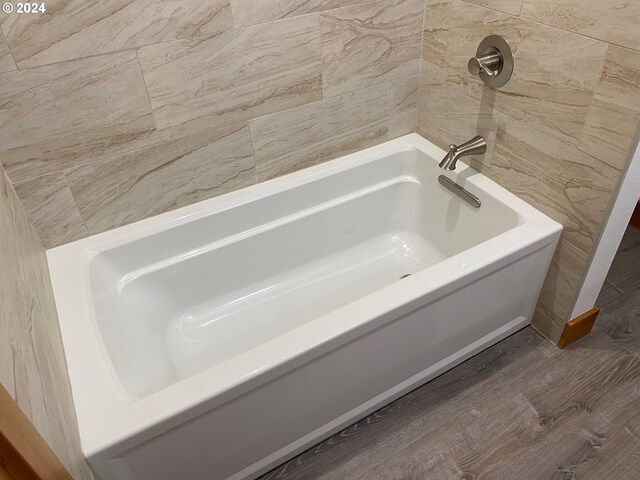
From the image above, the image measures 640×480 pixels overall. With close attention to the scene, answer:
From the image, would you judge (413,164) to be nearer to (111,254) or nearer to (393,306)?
(393,306)

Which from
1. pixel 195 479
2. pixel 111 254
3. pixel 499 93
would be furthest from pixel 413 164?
pixel 195 479

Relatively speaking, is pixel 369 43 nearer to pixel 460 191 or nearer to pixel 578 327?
pixel 460 191

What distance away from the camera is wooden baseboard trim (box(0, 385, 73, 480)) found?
51 cm

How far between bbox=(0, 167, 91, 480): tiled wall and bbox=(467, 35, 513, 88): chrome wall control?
4.49 feet

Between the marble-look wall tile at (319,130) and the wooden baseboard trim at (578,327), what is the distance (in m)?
1.03

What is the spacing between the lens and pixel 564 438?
4.67 ft

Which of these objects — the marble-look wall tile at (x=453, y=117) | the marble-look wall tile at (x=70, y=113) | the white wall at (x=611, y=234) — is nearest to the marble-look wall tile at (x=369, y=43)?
the marble-look wall tile at (x=453, y=117)

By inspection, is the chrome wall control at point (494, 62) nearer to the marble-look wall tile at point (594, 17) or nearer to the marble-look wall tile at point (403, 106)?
the marble-look wall tile at point (594, 17)

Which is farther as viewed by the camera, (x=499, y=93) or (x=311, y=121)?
(x=311, y=121)

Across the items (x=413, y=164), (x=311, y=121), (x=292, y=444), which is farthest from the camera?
(x=413, y=164)

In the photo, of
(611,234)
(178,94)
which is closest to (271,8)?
(178,94)

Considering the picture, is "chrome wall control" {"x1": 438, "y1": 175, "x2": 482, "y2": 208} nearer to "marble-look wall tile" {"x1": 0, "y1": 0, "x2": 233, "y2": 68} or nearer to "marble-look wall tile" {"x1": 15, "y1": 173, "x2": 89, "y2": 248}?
"marble-look wall tile" {"x1": 0, "y1": 0, "x2": 233, "y2": 68}

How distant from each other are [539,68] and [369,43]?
60 centimetres

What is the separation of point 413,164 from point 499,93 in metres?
0.48
